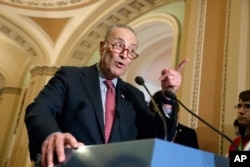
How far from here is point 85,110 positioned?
147cm

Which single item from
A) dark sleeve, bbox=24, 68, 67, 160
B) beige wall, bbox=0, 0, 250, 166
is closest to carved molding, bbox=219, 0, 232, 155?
beige wall, bbox=0, 0, 250, 166

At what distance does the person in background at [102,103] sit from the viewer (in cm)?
141

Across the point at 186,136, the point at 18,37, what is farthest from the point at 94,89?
the point at 18,37

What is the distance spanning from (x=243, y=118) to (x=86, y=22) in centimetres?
515

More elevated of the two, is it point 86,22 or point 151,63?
point 86,22

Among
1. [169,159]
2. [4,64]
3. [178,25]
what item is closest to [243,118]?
[169,159]

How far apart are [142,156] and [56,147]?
24 cm

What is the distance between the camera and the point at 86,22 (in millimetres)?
Answer: 7258

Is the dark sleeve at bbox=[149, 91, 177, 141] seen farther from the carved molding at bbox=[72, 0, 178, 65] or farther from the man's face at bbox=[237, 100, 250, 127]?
the carved molding at bbox=[72, 0, 178, 65]

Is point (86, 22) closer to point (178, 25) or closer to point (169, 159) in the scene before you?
point (178, 25)

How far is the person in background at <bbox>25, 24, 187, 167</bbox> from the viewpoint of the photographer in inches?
55.6

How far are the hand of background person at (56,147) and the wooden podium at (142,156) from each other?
2 centimetres

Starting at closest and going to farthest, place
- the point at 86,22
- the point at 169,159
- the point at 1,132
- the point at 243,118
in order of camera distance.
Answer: the point at 169,159, the point at 243,118, the point at 86,22, the point at 1,132

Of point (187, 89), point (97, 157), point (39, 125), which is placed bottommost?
point (97, 157)
